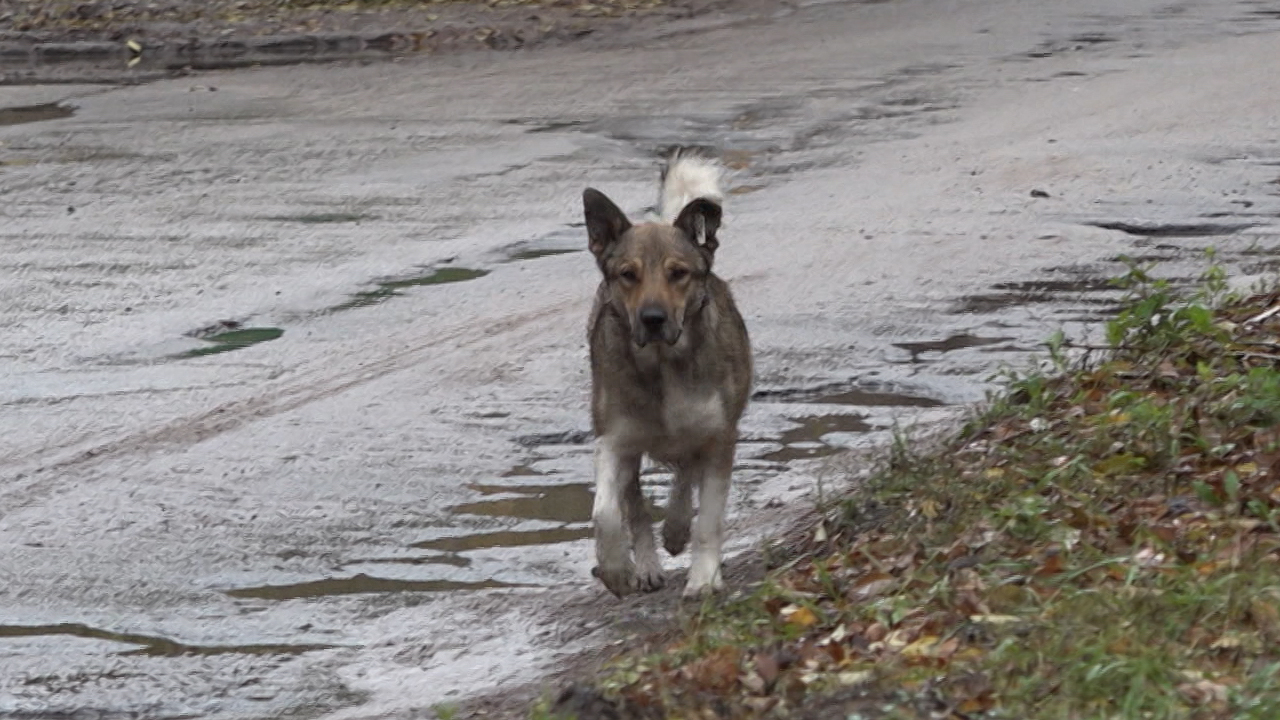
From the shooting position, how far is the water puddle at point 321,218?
45.3ft

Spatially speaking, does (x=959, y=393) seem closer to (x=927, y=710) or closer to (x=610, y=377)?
(x=610, y=377)

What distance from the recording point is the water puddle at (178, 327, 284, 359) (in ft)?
36.2

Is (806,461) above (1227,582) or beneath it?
beneath

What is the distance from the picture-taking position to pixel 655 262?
707 centimetres

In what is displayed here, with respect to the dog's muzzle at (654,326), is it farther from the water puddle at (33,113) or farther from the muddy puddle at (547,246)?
the water puddle at (33,113)

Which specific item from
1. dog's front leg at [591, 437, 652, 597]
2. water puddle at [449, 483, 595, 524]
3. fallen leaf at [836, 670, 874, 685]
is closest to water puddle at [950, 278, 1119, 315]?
water puddle at [449, 483, 595, 524]

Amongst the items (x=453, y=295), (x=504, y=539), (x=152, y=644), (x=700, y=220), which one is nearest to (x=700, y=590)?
(x=700, y=220)

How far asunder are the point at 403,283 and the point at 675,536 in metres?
4.66

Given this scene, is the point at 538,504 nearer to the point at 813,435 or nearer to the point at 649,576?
the point at 649,576

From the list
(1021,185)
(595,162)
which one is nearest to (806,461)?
(1021,185)

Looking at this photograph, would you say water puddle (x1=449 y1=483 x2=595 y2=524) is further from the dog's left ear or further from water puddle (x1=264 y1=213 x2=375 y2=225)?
water puddle (x1=264 y1=213 x2=375 y2=225)

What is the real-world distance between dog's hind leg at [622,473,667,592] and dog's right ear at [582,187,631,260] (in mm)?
837

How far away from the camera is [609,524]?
7105 mm

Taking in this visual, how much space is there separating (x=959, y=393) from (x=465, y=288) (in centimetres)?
314
